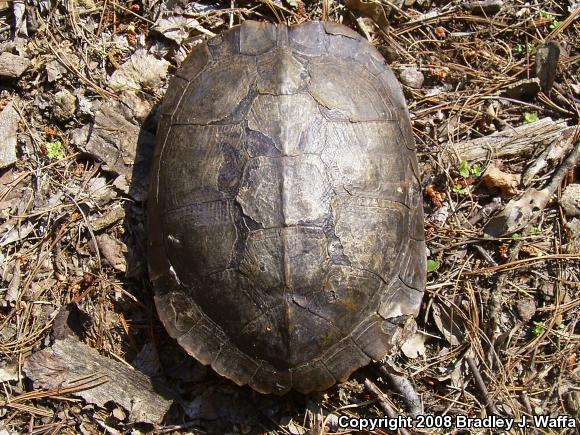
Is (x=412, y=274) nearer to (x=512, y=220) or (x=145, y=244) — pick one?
(x=512, y=220)

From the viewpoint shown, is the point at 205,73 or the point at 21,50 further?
the point at 21,50

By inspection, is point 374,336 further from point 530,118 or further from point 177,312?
point 530,118

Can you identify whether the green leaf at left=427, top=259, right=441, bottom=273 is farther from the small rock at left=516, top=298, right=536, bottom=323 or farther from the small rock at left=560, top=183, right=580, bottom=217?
the small rock at left=560, top=183, right=580, bottom=217

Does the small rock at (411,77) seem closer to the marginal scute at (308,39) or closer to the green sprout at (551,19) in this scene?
the marginal scute at (308,39)

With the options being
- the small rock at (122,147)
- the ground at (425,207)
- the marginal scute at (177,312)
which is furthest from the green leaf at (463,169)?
the small rock at (122,147)

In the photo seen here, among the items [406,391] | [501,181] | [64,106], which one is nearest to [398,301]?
[406,391]

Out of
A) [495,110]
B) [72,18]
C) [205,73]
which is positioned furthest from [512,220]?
[72,18]

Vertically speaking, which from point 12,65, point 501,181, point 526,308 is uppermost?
point 12,65

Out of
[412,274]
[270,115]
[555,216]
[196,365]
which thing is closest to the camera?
[270,115]
